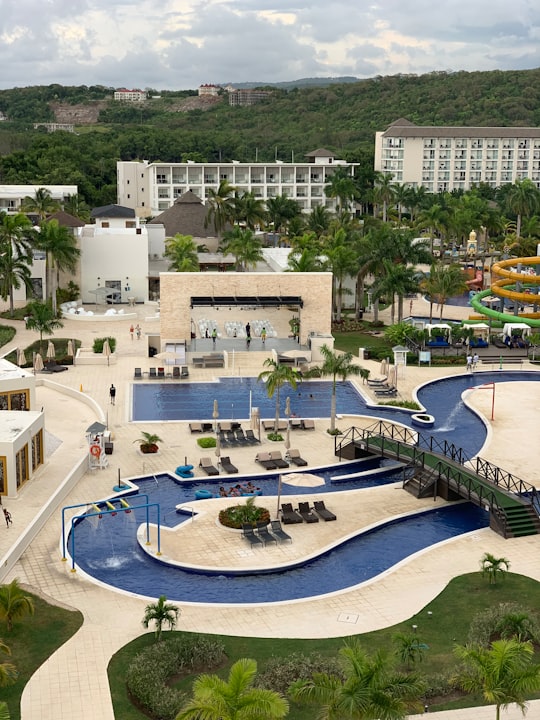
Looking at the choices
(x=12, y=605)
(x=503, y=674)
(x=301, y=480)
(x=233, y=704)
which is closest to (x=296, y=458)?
(x=301, y=480)

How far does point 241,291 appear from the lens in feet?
195

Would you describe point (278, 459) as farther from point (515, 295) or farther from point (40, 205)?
point (40, 205)

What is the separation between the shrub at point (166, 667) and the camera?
2234 centimetres

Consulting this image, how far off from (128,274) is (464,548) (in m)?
48.9

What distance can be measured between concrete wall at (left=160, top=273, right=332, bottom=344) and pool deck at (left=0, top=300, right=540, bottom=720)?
10.9 meters

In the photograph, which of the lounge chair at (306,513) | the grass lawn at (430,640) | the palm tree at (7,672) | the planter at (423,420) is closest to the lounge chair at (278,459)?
the lounge chair at (306,513)

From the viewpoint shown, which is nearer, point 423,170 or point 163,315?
point 163,315

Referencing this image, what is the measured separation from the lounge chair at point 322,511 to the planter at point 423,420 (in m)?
12.7

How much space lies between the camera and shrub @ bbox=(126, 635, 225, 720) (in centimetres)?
2234

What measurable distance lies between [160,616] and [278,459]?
15.1 metres

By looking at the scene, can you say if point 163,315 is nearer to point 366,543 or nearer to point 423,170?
point 366,543

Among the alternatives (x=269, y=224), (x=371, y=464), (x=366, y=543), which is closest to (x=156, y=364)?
(x=371, y=464)

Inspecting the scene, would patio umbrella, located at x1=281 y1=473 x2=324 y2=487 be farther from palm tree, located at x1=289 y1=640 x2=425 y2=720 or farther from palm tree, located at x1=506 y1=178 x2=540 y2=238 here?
palm tree, located at x1=506 y1=178 x2=540 y2=238

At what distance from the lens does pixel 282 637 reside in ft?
85.0
